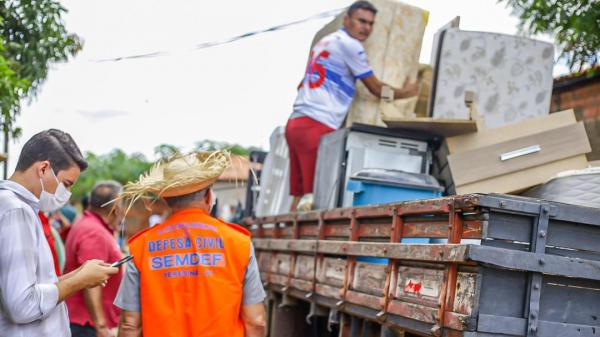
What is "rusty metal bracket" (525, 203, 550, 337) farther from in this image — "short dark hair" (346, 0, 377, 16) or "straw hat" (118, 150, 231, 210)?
"short dark hair" (346, 0, 377, 16)

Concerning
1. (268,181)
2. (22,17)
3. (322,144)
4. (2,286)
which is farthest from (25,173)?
(268,181)

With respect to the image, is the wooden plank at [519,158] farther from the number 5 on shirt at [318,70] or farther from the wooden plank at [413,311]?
the number 5 on shirt at [318,70]

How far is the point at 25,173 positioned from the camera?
3.71 metres

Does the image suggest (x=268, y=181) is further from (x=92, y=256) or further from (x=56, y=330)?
(x=56, y=330)

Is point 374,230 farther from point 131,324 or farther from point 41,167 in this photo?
point 41,167

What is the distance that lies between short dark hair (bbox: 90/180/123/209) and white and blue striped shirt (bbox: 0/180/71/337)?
261 cm

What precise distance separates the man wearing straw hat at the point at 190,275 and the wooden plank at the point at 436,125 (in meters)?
2.21

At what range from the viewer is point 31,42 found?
25.7 feet

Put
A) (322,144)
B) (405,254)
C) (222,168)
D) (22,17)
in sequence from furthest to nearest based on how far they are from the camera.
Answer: (22,17) < (322,144) < (222,168) < (405,254)

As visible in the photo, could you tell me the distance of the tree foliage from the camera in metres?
7.41

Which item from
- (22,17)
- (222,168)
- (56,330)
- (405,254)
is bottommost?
(56,330)

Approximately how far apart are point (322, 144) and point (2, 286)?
394 cm

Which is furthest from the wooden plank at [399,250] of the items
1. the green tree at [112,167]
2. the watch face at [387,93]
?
the green tree at [112,167]

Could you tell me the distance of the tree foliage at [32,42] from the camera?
7406 mm
